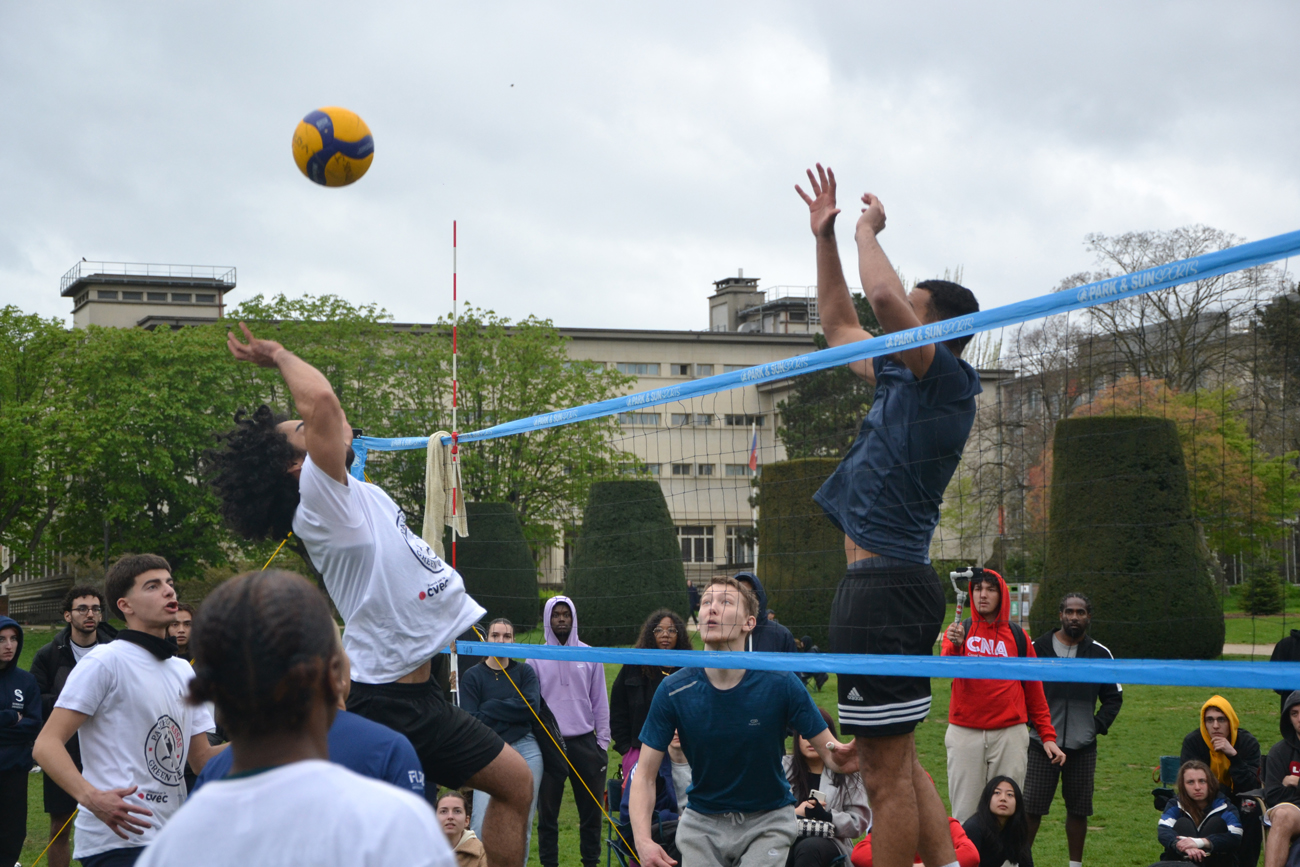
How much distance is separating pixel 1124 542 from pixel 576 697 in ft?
32.5

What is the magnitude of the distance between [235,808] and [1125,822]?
386 inches

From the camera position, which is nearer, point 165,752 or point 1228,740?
point 165,752

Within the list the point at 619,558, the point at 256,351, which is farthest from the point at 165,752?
the point at 619,558

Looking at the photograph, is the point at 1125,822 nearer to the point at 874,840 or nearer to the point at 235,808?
the point at 874,840

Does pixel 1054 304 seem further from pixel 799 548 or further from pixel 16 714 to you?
pixel 799 548

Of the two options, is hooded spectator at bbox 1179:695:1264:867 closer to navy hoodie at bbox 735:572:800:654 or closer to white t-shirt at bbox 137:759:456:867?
navy hoodie at bbox 735:572:800:654

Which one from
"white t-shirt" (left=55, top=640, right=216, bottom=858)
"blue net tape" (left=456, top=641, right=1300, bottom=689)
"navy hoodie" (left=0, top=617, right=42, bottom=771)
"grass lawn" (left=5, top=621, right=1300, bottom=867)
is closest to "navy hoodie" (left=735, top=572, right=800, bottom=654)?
"grass lawn" (left=5, top=621, right=1300, bottom=867)

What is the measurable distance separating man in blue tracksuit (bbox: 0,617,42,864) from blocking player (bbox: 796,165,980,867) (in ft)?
20.6

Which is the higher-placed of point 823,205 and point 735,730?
point 823,205

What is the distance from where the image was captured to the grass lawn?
8.96 m

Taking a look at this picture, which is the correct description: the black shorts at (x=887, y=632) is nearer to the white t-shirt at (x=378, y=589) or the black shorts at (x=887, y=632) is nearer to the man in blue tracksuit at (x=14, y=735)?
the white t-shirt at (x=378, y=589)

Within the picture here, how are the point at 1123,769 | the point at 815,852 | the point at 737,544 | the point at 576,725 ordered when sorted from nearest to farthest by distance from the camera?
the point at 815,852
the point at 576,725
the point at 1123,769
the point at 737,544

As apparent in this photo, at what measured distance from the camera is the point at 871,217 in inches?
165

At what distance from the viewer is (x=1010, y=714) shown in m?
7.71
